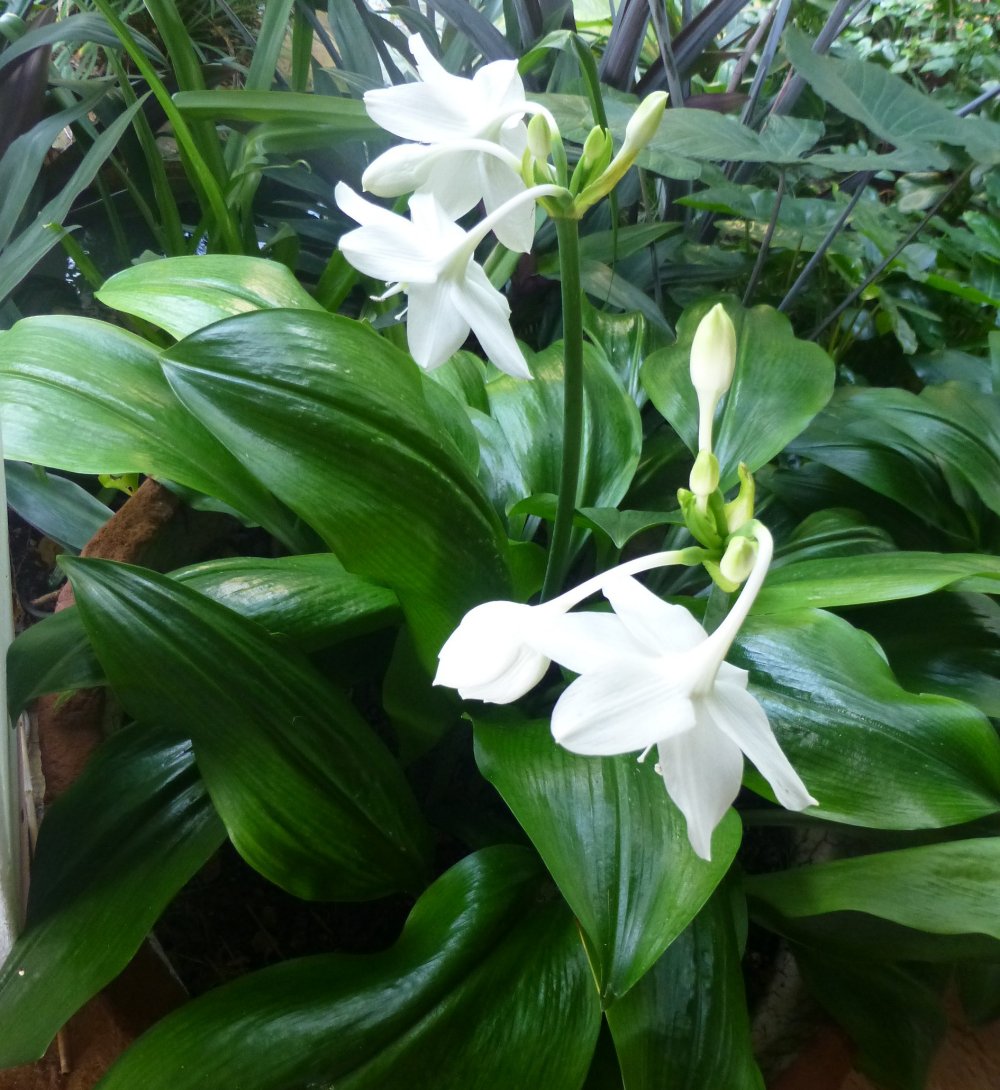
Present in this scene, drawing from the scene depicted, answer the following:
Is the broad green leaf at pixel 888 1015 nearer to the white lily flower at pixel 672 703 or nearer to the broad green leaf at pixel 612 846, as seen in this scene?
the broad green leaf at pixel 612 846

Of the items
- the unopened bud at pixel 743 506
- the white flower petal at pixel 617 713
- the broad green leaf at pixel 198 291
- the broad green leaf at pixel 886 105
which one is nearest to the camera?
the white flower petal at pixel 617 713

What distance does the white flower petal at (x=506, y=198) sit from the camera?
49cm

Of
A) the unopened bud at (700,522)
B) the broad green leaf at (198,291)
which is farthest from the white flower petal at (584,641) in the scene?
the broad green leaf at (198,291)

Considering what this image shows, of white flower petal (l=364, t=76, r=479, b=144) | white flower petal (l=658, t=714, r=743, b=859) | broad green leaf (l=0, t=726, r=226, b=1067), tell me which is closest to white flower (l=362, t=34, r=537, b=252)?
white flower petal (l=364, t=76, r=479, b=144)

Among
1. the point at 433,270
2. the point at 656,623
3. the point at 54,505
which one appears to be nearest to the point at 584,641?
the point at 656,623

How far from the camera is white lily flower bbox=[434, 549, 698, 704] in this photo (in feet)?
1.13

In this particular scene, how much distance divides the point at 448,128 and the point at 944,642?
0.57 metres

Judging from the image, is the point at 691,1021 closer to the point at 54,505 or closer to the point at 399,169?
the point at 399,169

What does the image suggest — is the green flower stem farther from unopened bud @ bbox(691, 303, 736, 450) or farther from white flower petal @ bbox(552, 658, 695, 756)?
white flower petal @ bbox(552, 658, 695, 756)

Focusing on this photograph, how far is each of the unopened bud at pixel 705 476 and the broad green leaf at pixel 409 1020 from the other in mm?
307

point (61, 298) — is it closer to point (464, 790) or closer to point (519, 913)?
point (464, 790)

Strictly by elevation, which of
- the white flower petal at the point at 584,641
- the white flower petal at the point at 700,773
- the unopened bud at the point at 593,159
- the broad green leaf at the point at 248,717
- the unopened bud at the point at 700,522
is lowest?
the broad green leaf at the point at 248,717

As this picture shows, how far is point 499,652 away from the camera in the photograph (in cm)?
34

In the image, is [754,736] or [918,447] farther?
[918,447]
